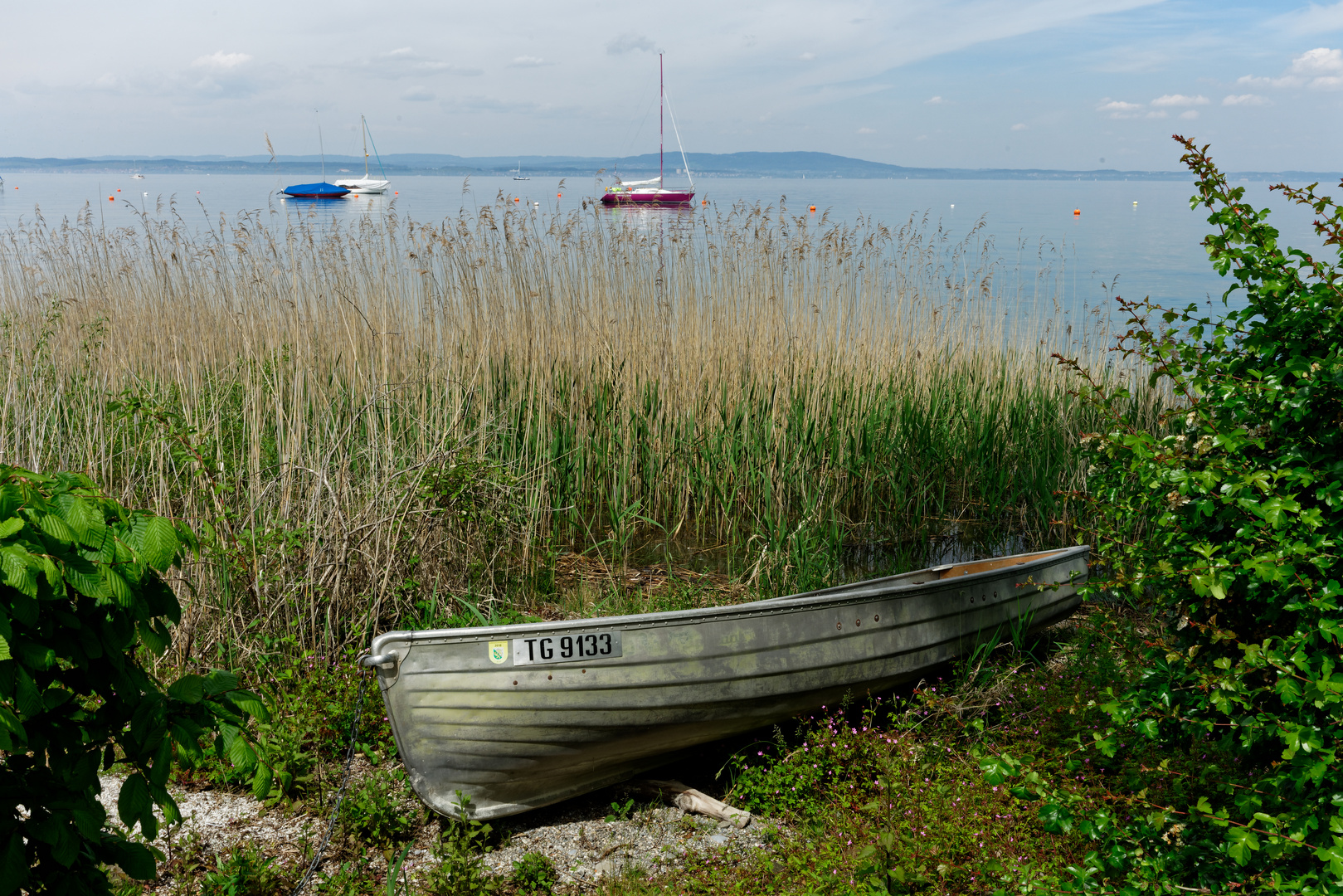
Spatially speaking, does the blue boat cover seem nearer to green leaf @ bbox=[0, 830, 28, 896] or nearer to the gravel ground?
the gravel ground

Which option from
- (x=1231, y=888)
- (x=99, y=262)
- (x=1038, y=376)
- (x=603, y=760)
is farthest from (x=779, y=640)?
(x=99, y=262)

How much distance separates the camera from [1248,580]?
2.05m

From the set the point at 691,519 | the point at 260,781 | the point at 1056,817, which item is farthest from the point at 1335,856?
the point at 691,519

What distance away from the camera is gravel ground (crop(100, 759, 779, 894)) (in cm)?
287

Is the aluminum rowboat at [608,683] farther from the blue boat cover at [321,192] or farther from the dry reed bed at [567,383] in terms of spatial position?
the blue boat cover at [321,192]

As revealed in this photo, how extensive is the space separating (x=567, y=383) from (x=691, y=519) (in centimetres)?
120

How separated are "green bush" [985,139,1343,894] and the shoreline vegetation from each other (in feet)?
0.04

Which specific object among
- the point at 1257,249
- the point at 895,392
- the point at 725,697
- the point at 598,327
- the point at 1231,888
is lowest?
the point at 725,697

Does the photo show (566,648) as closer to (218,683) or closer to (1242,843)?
(218,683)

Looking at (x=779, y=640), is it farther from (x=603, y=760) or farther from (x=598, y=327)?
(x=598, y=327)

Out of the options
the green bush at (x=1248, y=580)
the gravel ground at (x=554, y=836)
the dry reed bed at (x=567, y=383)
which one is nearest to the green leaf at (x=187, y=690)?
the gravel ground at (x=554, y=836)

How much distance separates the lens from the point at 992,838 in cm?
279

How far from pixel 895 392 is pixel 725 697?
3.60 meters

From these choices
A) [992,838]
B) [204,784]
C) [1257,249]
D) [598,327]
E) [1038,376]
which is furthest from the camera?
[1038,376]
